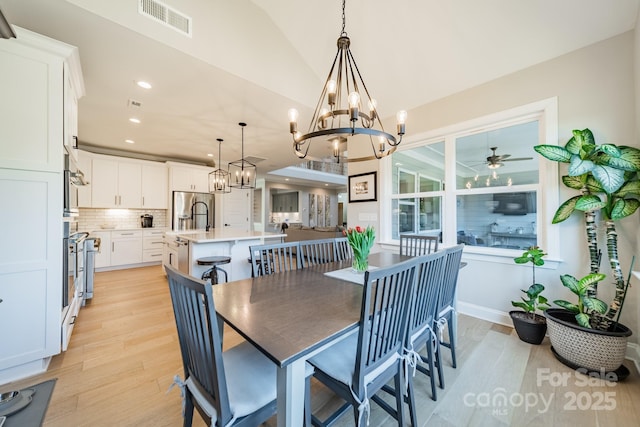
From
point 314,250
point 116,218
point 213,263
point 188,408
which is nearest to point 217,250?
point 213,263

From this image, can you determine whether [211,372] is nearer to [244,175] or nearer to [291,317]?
[291,317]

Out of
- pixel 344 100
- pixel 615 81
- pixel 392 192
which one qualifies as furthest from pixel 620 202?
pixel 344 100

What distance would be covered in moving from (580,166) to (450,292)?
1.40 meters

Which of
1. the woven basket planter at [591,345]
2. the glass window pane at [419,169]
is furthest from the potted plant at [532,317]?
the glass window pane at [419,169]

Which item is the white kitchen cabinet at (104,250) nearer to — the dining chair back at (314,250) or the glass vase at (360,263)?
the dining chair back at (314,250)

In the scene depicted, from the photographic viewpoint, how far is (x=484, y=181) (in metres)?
2.95

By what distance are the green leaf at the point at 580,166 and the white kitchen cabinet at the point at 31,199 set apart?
4.02m

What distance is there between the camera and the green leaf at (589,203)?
74.8 inches

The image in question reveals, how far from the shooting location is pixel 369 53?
3.15 metres

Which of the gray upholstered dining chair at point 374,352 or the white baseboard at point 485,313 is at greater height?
the gray upholstered dining chair at point 374,352

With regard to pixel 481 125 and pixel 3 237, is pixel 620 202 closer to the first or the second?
pixel 481 125

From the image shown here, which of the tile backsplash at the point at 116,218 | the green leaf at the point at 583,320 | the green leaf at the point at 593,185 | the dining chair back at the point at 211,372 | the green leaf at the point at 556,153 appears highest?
the green leaf at the point at 556,153

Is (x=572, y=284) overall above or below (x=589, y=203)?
below

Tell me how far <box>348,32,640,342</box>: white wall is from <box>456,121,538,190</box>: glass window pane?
279 millimetres
